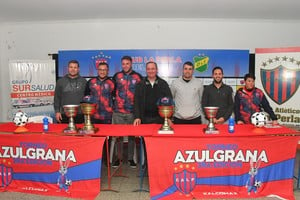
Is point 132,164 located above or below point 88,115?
below

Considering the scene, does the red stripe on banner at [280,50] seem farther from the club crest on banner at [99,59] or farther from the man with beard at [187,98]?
the club crest on banner at [99,59]

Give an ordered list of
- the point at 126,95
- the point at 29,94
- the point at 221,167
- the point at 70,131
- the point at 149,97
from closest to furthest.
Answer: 1. the point at 221,167
2. the point at 70,131
3. the point at 149,97
4. the point at 126,95
5. the point at 29,94

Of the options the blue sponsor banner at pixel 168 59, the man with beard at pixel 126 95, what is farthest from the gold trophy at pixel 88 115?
the blue sponsor banner at pixel 168 59

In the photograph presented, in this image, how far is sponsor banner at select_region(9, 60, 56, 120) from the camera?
4.71 meters

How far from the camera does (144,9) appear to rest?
4.33 metres

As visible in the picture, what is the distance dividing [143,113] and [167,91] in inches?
16.5

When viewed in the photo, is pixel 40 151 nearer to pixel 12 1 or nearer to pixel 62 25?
pixel 12 1

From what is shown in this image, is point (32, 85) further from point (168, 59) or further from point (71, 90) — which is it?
point (168, 59)

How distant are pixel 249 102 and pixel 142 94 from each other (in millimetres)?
1367

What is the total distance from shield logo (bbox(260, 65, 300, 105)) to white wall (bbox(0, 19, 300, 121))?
2.72 feet

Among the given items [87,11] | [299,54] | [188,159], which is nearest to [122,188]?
[188,159]

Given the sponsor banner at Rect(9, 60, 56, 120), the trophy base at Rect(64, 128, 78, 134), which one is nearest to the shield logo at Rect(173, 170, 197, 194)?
the trophy base at Rect(64, 128, 78, 134)

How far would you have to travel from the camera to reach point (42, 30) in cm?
522

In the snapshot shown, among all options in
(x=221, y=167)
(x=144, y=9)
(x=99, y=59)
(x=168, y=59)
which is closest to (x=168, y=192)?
(x=221, y=167)
